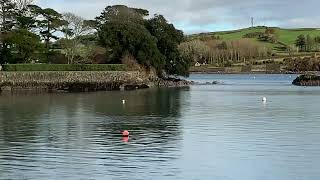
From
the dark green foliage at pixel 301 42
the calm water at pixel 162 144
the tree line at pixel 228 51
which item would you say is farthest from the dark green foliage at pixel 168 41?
the dark green foliage at pixel 301 42

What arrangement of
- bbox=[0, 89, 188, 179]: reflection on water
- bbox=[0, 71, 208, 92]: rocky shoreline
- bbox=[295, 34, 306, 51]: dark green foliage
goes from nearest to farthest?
1. bbox=[0, 89, 188, 179]: reflection on water
2. bbox=[0, 71, 208, 92]: rocky shoreline
3. bbox=[295, 34, 306, 51]: dark green foliage

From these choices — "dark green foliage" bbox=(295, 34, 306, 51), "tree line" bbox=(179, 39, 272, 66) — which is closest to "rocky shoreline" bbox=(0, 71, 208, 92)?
"tree line" bbox=(179, 39, 272, 66)

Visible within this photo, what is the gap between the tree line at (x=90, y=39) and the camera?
8662 centimetres

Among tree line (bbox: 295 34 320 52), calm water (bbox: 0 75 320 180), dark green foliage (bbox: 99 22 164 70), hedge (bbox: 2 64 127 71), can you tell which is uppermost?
tree line (bbox: 295 34 320 52)

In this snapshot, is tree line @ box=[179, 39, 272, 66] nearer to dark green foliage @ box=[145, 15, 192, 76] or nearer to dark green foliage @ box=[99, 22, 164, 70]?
dark green foliage @ box=[145, 15, 192, 76]

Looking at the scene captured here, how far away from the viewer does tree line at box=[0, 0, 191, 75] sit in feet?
284

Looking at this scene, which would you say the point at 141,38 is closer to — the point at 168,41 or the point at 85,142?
the point at 168,41

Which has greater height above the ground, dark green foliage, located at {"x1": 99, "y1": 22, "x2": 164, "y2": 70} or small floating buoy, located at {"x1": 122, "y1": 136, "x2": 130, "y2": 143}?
dark green foliage, located at {"x1": 99, "y1": 22, "x2": 164, "y2": 70}

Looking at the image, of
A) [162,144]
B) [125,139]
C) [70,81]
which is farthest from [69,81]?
[162,144]

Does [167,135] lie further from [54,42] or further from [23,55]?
[54,42]

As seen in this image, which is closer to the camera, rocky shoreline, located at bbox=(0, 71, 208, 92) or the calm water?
the calm water

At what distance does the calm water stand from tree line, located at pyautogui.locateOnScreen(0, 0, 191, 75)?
4498 cm

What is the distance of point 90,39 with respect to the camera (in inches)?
3944

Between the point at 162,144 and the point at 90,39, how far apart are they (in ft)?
251
